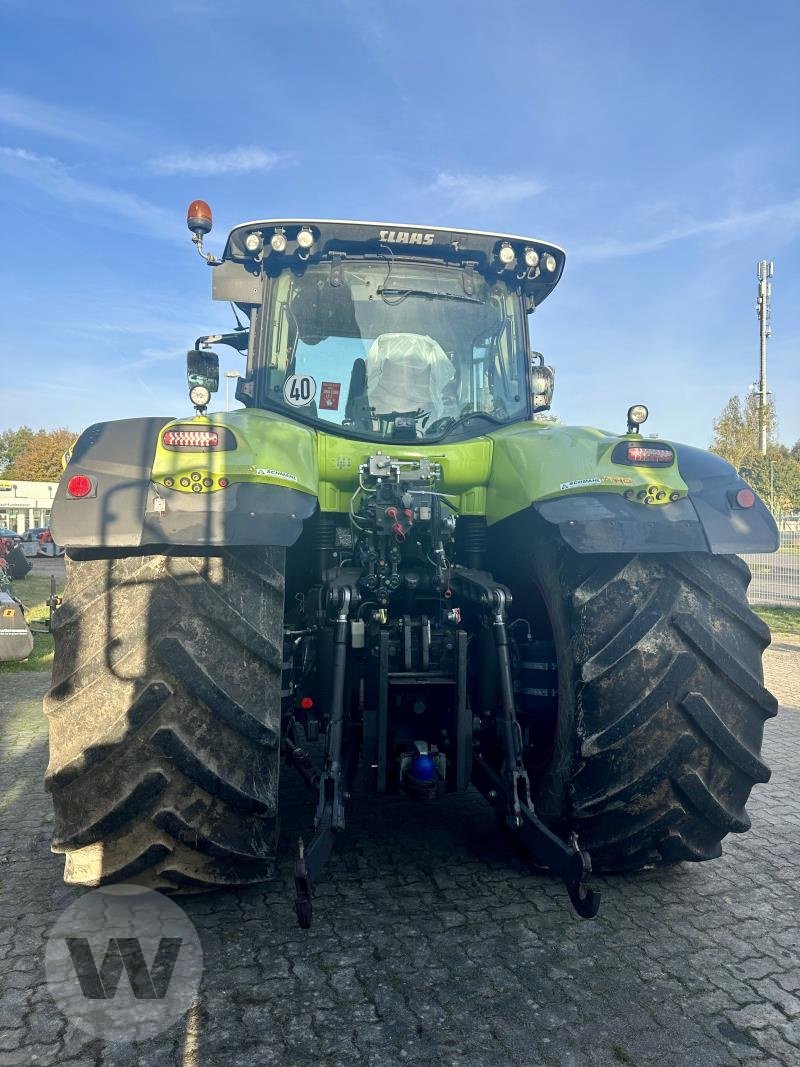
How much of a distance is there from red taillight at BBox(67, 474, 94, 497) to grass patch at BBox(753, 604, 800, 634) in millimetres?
12364

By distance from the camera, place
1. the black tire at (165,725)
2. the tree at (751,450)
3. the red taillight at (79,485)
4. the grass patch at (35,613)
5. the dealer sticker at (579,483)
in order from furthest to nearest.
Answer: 1. the tree at (751,450)
2. the grass patch at (35,613)
3. the dealer sticker at (579,483)
4. the red taillight at (79,485)
5. the black tire at (165,725)

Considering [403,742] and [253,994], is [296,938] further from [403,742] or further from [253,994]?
[403,742]

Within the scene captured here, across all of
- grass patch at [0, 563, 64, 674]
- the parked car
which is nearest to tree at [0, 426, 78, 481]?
the parked car

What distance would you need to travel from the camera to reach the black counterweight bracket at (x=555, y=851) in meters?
2.40

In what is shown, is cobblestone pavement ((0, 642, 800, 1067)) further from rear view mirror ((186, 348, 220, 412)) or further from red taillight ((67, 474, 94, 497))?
rear view mirror ((186, 348, 220, 412))

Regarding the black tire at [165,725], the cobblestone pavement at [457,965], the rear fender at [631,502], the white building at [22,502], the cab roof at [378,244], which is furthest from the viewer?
the white building at [22,502]

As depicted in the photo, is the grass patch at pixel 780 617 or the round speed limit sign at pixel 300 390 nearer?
the round speed limit sign at pixel 300 390

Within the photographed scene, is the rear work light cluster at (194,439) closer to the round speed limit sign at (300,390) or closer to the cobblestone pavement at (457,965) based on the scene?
the round speed limit sign at (300,390)

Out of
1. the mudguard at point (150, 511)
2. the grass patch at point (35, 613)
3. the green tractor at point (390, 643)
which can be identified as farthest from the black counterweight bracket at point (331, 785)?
the grass patch at point (35, 613)

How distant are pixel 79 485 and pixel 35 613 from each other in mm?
12544

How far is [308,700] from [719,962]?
1.91 m

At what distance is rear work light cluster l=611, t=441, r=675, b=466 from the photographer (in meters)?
3.09

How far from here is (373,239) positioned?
12.6 feet

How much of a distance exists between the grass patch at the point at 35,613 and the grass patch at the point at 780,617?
11.3 metres
